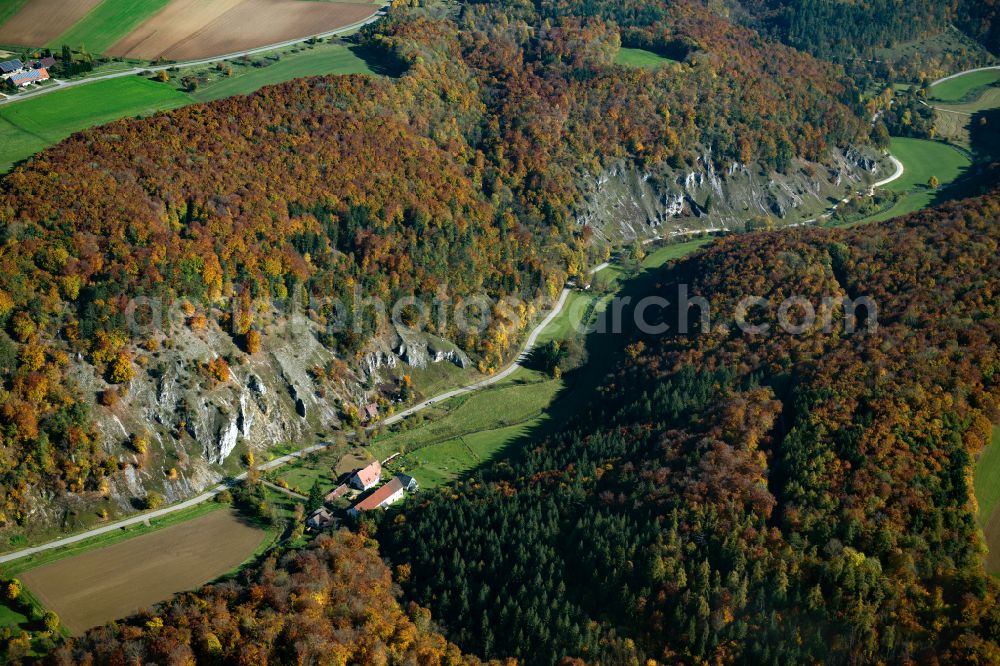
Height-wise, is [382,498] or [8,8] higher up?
[8,8]

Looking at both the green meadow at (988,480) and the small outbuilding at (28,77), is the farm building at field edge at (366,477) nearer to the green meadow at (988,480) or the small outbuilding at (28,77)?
the green meadow at (988,480)

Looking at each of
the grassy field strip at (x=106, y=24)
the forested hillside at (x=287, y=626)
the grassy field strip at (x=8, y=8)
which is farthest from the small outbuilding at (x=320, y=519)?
the grassy field strip at (x=8, y=8)

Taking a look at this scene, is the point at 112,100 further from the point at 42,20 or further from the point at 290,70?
the point at 42,20

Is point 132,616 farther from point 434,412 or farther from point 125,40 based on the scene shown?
point 125,40

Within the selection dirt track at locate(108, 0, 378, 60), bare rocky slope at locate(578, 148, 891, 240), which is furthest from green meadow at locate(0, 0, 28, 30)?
bare rocky slope at locate(578, 148, 891, 240)

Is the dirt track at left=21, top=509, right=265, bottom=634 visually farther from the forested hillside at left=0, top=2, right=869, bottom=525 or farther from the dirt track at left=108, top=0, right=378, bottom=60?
the dirt track at left=108, top=0, right=378, bottom=60

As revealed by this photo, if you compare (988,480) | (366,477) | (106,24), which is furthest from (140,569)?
(106,24)
